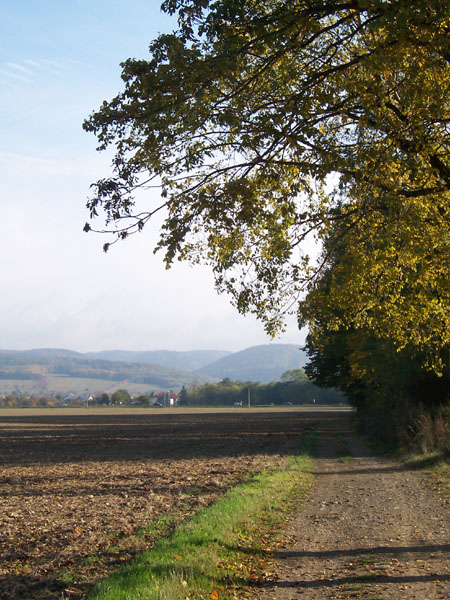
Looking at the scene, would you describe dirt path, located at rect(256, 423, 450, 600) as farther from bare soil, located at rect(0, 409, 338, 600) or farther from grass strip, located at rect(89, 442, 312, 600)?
bare soil, located at rect(0, 409, 338, 600)

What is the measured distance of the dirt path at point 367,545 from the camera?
24.9ft

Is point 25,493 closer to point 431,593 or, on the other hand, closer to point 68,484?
point 68,484

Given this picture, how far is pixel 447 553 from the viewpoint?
9164 millimetres

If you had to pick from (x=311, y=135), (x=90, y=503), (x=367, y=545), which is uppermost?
(x=311, y=135)

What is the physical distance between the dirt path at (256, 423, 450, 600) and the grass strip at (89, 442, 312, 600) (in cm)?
40

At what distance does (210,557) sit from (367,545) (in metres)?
2.75

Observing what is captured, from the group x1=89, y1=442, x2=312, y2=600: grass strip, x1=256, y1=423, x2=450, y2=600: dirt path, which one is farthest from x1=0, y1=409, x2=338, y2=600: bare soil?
x1=256, y1=423, x2=450, y2=600: dirt path

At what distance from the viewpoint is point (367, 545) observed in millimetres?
9836

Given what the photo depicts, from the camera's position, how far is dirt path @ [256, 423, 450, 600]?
24.9ft

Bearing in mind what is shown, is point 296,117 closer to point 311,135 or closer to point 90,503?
point 311,135

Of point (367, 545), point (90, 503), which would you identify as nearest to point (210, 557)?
point (367, 545)

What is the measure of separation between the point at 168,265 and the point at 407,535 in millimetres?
5892

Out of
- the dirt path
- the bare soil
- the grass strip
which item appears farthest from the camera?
the bare soil

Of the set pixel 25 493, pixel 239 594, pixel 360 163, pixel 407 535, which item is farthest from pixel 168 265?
pixel 25 493
